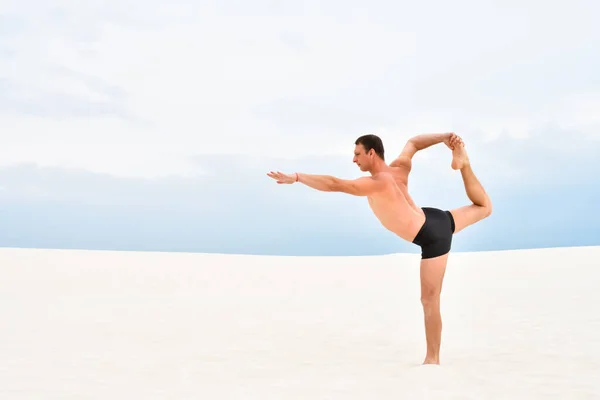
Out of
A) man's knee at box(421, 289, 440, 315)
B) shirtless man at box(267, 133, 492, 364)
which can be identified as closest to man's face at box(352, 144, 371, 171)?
shirtless man at box(267, 133, 492, 364)

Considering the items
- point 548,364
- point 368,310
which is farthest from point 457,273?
point 548,364

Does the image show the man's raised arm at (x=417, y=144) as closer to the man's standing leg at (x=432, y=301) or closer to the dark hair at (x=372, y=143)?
the dark hair at (x=372, y=143)

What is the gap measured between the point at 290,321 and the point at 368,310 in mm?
1793

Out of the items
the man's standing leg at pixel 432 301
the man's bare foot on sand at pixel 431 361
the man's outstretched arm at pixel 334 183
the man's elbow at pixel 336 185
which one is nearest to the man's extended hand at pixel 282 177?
the man's outstretched arm at pixel 334 183

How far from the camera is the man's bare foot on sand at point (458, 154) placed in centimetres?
734

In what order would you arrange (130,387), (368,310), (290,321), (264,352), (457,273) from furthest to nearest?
(457,273) < (368,310) < (290,321) < (264,352) < (130,387)

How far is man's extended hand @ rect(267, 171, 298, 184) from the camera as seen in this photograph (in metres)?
5.79

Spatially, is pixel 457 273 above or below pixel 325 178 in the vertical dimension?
above

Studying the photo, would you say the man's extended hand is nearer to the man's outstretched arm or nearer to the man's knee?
the man's outstretched arm

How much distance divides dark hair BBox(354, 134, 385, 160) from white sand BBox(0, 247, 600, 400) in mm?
2101

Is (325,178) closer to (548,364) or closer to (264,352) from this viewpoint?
(264,352)

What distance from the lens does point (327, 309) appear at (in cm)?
1132

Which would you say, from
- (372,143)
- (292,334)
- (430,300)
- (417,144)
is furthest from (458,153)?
(292,334)

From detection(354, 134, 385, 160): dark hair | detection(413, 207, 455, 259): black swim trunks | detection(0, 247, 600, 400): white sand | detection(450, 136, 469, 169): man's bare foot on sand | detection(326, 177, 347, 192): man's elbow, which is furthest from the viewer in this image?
detection(450, 136, 469, 169): man's bare foot on sand
